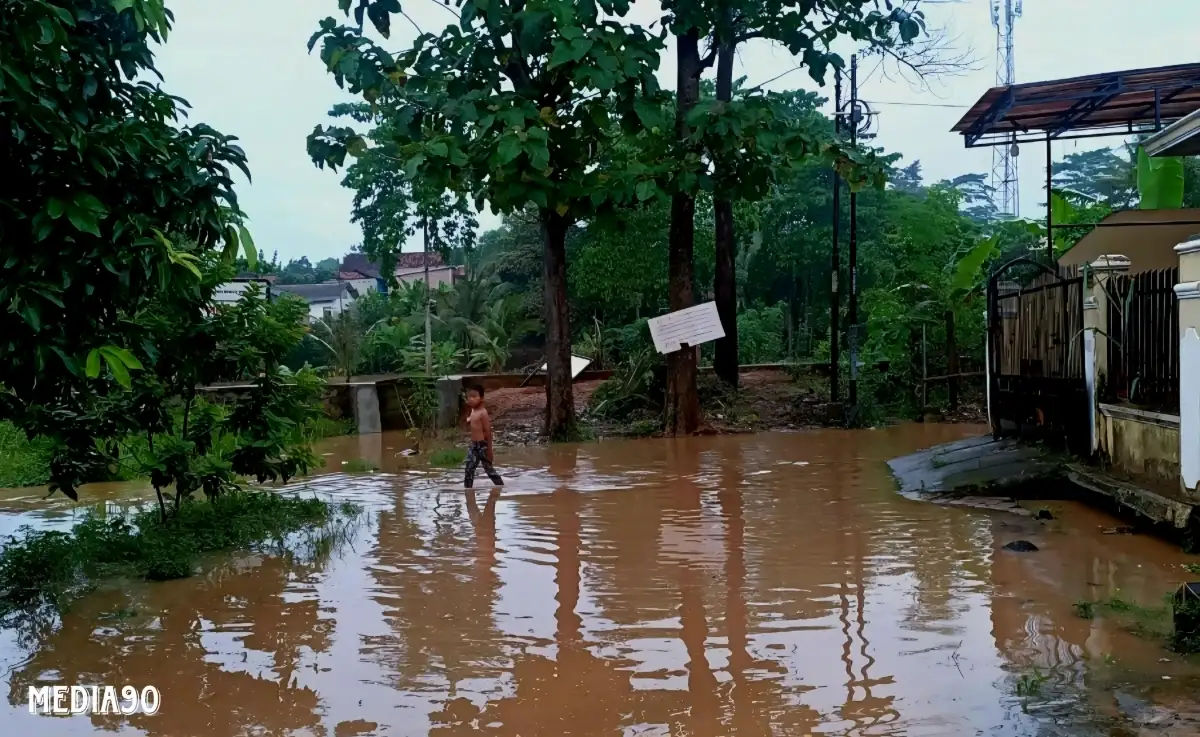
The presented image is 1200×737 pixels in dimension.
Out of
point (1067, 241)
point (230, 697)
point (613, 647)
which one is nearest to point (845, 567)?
point (613, 647)

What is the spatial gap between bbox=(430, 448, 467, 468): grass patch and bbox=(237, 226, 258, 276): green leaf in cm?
984

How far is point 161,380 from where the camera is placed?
906 cm

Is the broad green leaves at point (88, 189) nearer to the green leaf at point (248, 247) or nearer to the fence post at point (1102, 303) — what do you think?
the green leaf at point (248, 247)

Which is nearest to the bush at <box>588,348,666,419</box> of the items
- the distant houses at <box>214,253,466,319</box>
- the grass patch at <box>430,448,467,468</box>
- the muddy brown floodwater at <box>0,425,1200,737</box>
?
the grass patch at <box>430,448,467,468</box>

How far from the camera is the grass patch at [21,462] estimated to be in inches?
526

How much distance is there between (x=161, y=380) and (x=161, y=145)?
417 cm

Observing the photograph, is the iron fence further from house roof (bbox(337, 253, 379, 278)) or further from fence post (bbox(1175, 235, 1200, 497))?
Answer: house roof (bbox(337, 253, 379, 278))

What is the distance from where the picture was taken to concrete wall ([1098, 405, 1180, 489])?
8.37 m

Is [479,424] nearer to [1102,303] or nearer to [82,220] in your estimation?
[1102,303]

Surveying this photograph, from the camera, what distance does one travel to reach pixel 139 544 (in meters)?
8.33

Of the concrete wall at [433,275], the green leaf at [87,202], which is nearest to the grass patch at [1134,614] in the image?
the green leaf at [87,202]

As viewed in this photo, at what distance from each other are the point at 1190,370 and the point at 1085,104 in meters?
6.82

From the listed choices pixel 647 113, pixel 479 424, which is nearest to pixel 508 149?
pixel 647 113

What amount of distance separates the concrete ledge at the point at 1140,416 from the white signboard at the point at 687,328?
8.22m
